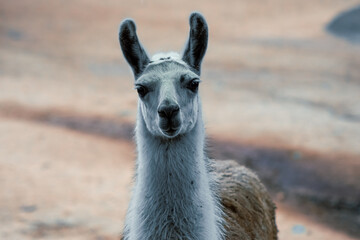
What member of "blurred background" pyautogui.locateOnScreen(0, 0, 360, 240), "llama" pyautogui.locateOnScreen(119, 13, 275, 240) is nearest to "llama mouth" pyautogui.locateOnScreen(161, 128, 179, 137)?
"llama" pyautogui.locateOnScreen(119, 13, 275, 240)

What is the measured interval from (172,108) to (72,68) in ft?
37.8

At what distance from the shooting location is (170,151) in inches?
121

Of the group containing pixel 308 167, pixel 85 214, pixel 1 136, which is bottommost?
pixel 85 214

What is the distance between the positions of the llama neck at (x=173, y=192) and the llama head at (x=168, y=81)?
10 centimetres

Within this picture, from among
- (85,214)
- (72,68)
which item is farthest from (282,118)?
(72,68)

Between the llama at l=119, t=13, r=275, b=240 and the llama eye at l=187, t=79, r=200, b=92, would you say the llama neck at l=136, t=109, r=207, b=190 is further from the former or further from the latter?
the llama eye at l=187, t=79, r=200, b=92

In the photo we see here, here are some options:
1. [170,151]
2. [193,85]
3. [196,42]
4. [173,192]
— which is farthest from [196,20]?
[173,192]

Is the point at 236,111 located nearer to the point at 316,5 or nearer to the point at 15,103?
the point at 15,103

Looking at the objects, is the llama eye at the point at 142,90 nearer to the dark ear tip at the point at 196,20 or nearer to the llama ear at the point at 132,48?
the llama ear at the point at 132,48

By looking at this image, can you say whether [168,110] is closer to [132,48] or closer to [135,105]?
[132,48]

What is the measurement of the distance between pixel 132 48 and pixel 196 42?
41 centimetres

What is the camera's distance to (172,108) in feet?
9.40

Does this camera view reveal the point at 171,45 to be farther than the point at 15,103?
Yes

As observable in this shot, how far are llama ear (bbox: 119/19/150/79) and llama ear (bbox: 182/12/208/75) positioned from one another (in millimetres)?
275
